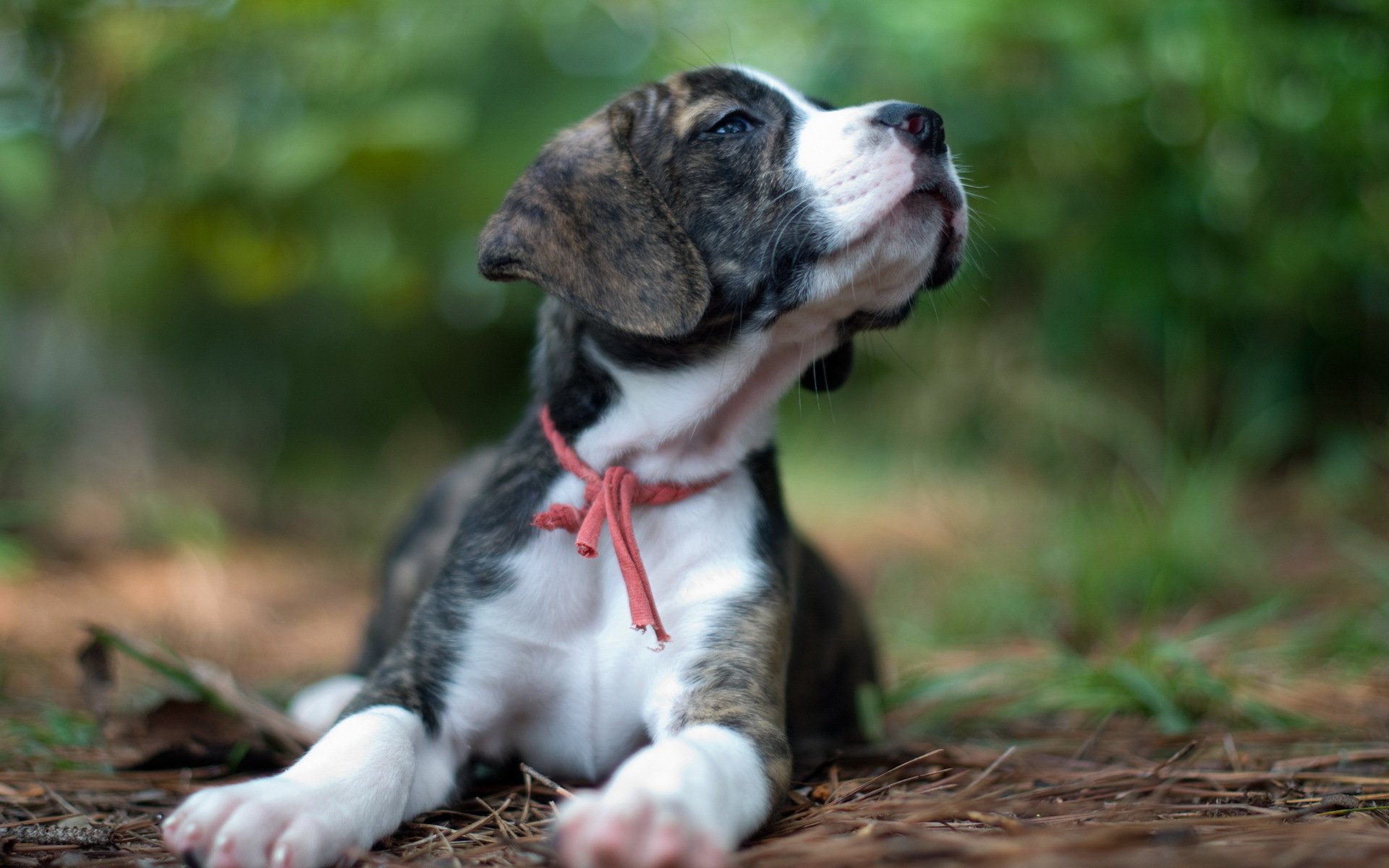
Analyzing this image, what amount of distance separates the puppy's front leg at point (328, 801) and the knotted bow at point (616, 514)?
0.57m

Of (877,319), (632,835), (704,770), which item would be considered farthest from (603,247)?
(632,835)

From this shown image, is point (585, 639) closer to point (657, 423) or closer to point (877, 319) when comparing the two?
point (657, 423)

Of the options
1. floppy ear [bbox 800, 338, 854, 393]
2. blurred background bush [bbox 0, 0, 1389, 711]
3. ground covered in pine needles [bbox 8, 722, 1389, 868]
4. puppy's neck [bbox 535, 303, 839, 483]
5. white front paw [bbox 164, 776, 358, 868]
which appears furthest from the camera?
blurred background bush [bbox 0, 0, 1389, 711]

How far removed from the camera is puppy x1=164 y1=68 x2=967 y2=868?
2.68 metres

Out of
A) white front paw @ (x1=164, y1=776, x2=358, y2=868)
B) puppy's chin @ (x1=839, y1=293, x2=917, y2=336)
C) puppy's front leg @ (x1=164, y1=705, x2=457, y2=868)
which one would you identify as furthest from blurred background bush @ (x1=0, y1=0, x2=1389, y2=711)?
white front paw @ (x1=164, y1=776, x2=358, y2=868)

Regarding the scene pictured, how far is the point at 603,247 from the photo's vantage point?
107 inches

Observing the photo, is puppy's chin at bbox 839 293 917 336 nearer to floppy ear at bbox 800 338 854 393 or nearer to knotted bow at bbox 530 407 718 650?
floppy ear at bbox 800 338 854 393

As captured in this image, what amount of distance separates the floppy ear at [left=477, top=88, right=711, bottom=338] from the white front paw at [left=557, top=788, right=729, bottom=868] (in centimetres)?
119

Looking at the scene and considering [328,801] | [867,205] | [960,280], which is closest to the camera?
[328,801]

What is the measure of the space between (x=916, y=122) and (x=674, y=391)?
892 mm

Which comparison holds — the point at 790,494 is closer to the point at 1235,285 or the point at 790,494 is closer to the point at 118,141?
the point at 1235,285

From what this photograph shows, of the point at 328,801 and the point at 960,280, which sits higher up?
the point at 960,280

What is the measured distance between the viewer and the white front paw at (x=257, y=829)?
200 cm

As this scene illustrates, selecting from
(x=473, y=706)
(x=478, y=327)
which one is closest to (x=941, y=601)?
(x=473, y=706)
